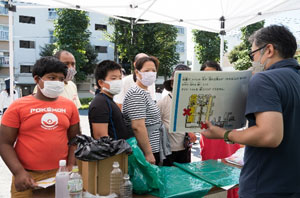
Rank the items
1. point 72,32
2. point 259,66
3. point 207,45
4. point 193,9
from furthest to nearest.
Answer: point 207,45
point 72,32
point 193,9
point 259,66

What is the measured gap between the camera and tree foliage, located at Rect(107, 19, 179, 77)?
16.3m

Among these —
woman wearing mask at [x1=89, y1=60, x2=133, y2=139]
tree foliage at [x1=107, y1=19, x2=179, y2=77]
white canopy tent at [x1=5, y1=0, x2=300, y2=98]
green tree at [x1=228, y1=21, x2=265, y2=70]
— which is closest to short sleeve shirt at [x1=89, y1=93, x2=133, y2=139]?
woman wearing mask at [x1=89, y1=60, x2=133, y2=139]

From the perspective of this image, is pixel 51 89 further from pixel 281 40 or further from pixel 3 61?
pixel 3 61

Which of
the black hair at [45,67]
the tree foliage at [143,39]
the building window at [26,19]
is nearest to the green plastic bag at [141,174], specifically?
the black hair at [45,67]

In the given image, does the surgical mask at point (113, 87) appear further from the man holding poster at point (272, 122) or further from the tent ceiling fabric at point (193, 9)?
the tent ceiling fabric at point (193, 9)

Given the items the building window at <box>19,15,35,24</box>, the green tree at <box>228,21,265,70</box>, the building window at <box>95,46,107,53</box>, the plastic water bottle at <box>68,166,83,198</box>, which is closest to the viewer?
the plastic water bottle at <box>68,166,83,198</box>

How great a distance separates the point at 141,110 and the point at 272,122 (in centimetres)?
130

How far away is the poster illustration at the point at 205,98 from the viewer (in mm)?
1420

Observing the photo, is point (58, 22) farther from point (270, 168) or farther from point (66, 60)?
point (270, 168)

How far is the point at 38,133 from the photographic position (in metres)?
1.86

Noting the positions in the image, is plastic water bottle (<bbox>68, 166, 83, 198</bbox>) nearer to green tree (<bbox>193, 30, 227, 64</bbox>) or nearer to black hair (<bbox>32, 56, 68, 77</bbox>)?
black hair (<bbox>32, 56, 68, 77</bbox>)

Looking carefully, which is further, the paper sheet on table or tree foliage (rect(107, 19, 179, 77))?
tree foliage (rect(107, 19, 179, 77))

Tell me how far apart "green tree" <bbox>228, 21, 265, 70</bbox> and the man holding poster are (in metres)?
18.4

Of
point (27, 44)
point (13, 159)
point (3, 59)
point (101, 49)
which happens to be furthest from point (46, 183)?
point (101, 49)
